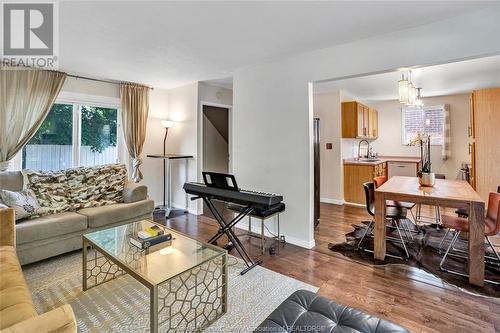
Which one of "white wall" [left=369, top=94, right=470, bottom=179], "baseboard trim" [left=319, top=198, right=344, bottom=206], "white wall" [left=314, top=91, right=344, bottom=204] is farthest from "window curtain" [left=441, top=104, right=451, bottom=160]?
"baseboard trim" [left=319, top=198, right=344, bottom=206]

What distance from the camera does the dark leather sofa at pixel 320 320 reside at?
1.21 m

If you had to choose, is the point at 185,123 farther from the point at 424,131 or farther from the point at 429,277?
the point at 424,131

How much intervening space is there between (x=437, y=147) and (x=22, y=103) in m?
8.24

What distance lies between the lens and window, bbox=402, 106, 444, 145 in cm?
624

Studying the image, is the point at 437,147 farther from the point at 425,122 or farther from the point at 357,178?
the point at 357,178

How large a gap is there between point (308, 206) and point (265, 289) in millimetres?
1256

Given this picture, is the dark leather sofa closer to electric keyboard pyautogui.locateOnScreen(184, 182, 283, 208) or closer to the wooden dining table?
electric keyboard pyautogui.locateOnScreen(184, 182, 283, 208)

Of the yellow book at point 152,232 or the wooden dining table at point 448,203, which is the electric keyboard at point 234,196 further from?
the wooden dining table at point 448,203

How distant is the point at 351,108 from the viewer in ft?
17.9

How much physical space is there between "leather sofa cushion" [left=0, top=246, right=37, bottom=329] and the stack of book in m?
0.72

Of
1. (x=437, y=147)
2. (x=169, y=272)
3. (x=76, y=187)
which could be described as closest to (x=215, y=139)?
(x=76, y=187)

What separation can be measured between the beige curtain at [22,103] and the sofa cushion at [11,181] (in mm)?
502

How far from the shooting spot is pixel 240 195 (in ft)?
8.46

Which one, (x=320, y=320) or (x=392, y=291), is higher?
(x=320, y=320)
